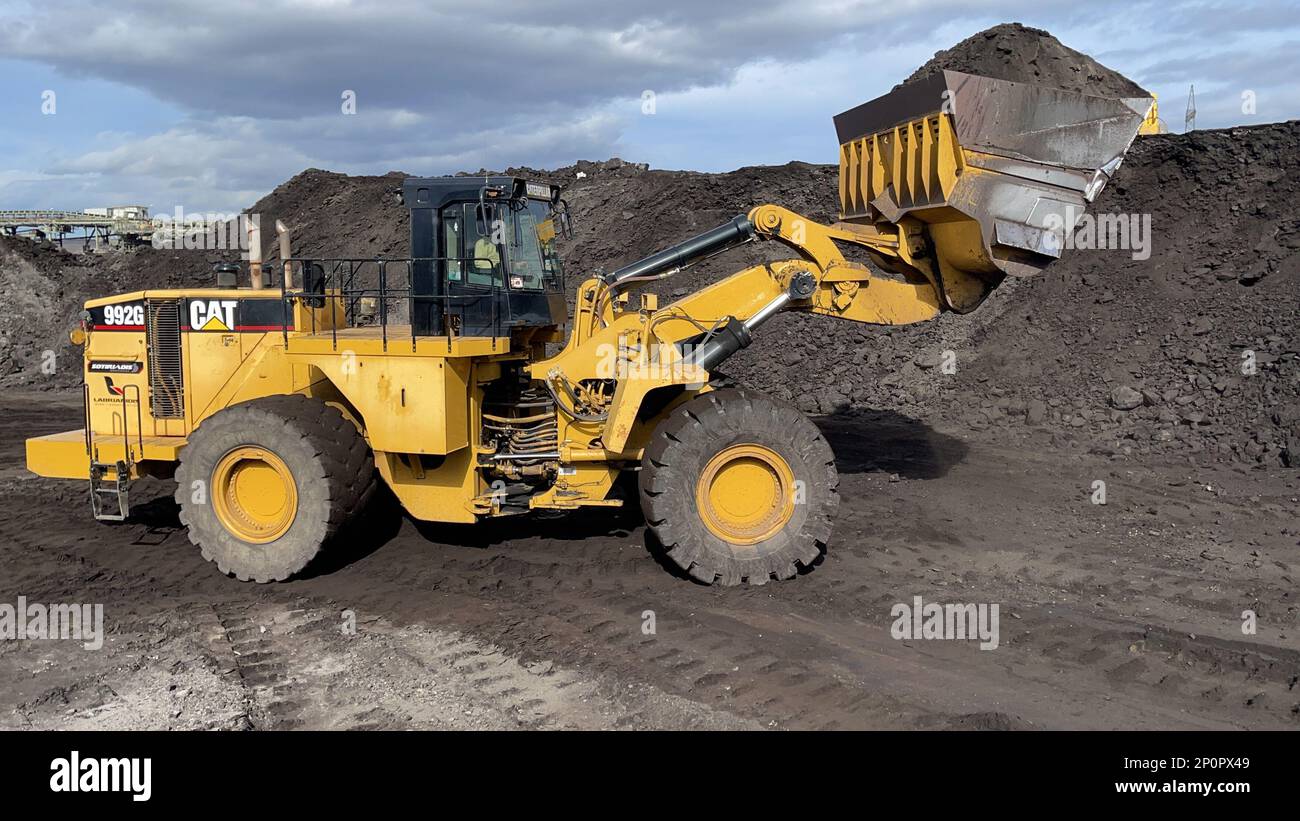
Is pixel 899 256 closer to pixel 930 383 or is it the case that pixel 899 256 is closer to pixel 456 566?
pixel 456 566

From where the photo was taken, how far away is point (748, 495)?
285 inches

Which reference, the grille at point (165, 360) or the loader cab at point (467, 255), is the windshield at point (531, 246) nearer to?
the loader cab at point (467, 255)

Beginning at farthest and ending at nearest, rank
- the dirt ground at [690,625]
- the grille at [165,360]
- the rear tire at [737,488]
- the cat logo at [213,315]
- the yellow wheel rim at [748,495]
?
the grille at [165,360] < the cat logo at [213,315] < the yellow wheel rim at [748,495] < the rear tire at [737,488] < the dirt ground at [690,625]

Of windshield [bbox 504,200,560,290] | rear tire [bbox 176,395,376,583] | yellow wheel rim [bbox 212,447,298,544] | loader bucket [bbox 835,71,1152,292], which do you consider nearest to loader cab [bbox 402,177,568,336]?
windshield [bbox 504,200,560,290]

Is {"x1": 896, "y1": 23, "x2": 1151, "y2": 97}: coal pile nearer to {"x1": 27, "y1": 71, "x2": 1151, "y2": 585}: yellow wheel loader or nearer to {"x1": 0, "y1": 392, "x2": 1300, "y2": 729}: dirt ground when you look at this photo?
{"x1": 0, "y1": 392, "x2": 1300, "y2": 729}: dirt ground

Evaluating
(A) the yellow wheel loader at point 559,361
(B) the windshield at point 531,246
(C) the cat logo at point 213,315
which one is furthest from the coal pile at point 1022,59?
(C) the cat logo at point 213,315

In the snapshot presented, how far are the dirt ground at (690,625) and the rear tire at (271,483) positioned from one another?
1.04ft

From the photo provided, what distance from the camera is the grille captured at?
8.13m

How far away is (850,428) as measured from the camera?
1282 cm

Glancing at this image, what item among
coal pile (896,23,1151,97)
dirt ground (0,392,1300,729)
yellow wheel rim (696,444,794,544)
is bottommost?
dirt ground (0,392,1300,729)

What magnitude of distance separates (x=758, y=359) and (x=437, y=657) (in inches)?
421

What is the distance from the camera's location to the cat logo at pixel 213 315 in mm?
7996

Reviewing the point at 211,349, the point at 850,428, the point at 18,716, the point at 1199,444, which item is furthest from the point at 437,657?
the point at 1199,444

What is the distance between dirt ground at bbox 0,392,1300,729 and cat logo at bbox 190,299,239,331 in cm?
190
